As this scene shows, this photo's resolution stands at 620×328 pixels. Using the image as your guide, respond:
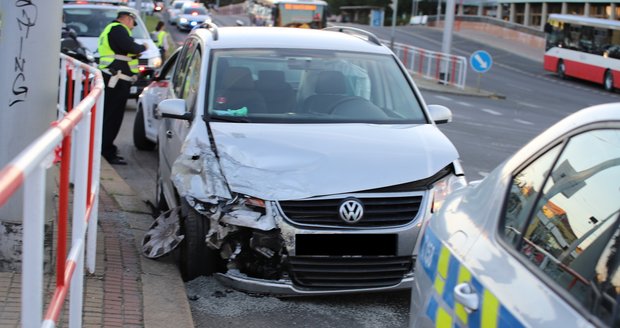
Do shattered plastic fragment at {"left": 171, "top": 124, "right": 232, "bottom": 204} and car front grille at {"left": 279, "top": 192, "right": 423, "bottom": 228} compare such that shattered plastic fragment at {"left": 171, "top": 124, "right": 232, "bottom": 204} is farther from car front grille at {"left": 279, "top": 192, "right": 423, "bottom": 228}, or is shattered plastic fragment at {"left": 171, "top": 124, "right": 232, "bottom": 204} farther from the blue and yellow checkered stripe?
the blue and yellow checkered stripe

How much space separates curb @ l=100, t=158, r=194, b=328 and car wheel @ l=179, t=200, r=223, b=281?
11 cm

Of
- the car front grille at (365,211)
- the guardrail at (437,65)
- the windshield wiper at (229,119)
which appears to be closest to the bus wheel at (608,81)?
the guardrail at (437,65)

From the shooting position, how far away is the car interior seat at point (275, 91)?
7086 mm

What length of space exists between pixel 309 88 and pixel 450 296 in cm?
425

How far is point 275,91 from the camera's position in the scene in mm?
7238

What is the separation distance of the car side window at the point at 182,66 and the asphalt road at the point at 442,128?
1302 mm

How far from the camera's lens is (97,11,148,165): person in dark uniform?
1126 cm

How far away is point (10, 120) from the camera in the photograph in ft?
18.5

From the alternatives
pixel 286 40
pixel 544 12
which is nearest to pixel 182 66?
pixel 286 40

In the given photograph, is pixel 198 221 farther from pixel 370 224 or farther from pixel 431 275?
pixel 431 275

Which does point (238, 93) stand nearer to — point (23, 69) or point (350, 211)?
point (350, 211)

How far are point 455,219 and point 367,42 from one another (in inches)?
181

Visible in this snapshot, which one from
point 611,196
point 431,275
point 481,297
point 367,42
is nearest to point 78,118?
point 431,275

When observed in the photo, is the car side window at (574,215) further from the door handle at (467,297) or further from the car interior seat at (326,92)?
the car interior seat at (326,92)
